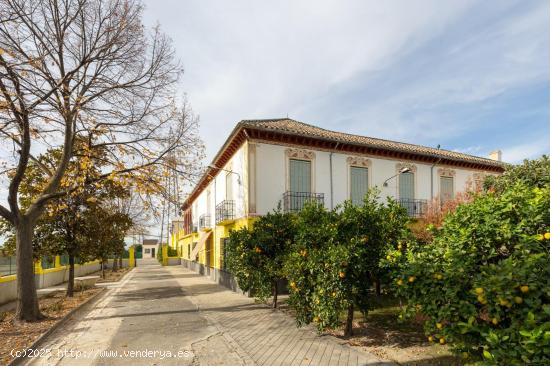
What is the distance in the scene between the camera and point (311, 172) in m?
15.5

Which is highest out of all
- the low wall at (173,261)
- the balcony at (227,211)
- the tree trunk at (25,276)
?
the balcony at (227,211)

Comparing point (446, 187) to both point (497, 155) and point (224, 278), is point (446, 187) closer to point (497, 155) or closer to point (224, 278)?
point (497, 155)

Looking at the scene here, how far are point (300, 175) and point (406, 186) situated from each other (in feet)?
21.8

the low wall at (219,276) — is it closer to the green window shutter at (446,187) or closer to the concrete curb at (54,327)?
the concrete curb at (54,327)

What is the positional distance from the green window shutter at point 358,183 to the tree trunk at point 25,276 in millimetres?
13000

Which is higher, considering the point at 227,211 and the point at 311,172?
the point at 311,172

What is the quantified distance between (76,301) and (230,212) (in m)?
7.44

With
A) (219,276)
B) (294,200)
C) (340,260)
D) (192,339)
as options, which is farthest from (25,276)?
(219,276)

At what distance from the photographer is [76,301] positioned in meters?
12.8

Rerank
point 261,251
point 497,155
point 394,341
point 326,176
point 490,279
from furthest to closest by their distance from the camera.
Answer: point 497,155
point 326,176
point 261,251
point 394,341
point 490,279

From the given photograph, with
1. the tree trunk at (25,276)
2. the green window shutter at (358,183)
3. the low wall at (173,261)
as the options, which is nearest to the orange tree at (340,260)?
the tree trunk at (25,276)

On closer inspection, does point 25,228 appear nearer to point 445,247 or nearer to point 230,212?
point 230,212

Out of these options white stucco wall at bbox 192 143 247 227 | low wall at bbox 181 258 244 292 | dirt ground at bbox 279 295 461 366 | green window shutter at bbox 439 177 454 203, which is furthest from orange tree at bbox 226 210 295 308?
green window shutter at bbox 439 177 454 203

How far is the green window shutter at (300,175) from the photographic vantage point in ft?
49.7
